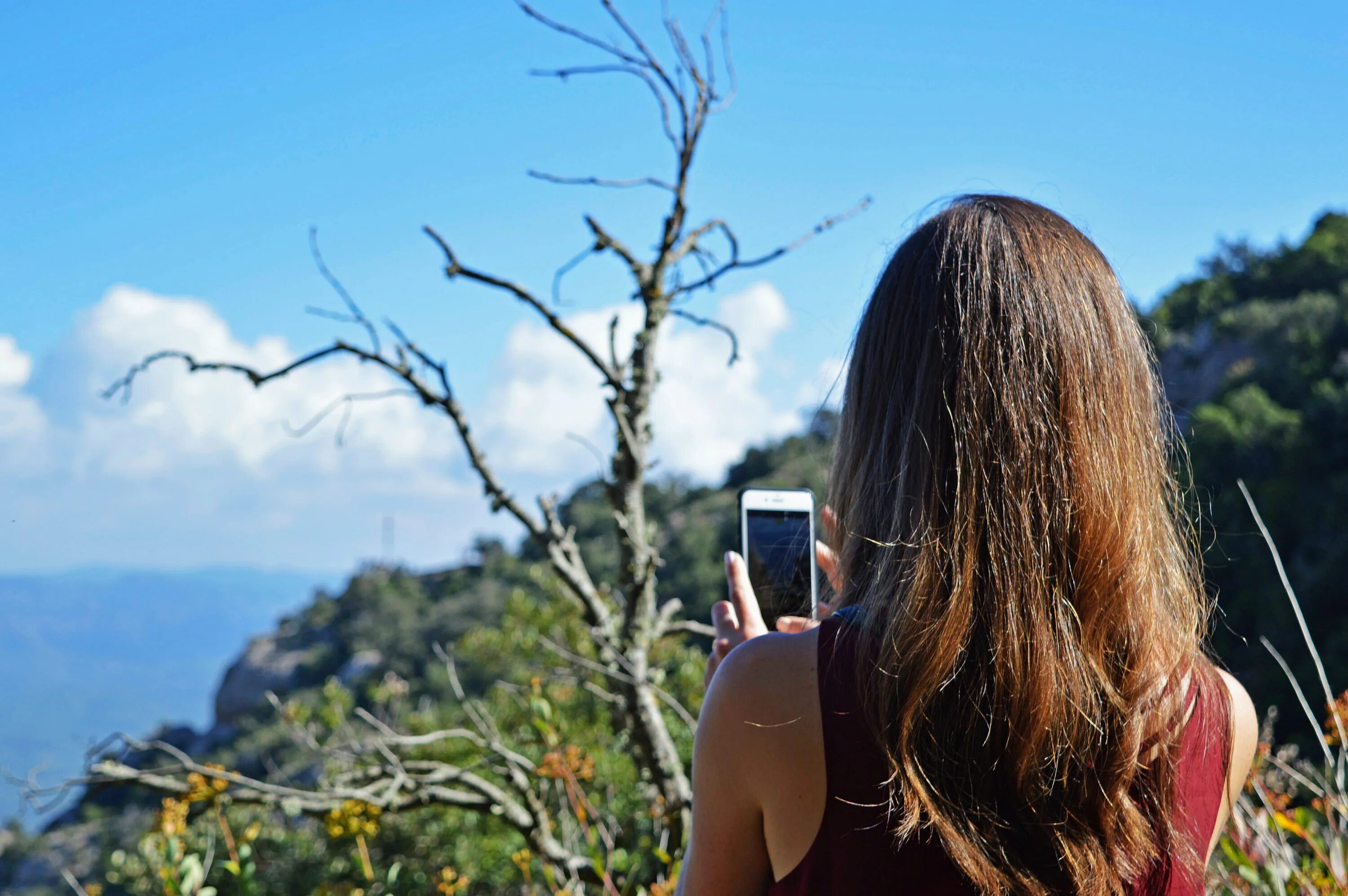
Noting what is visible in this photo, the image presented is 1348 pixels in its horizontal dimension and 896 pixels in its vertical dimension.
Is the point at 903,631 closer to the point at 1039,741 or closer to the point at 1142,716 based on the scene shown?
the point at 1039,741

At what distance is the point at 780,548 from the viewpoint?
59.2 inches

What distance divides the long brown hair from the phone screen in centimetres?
51

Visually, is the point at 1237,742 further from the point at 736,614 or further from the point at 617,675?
the point at 617,675

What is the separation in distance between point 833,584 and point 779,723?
0.21 m

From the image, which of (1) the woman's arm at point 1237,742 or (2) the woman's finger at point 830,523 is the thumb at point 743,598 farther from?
(1) the woman's arm at point 1237,742

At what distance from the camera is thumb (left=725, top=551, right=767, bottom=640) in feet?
3.81

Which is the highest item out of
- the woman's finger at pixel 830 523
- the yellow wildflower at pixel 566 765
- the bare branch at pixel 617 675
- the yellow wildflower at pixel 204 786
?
the woman's finger at pixel 830 523

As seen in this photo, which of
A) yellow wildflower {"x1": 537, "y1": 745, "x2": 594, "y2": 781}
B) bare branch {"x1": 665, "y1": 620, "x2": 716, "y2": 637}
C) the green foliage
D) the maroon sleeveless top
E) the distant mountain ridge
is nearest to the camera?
the maroon sleeveless top

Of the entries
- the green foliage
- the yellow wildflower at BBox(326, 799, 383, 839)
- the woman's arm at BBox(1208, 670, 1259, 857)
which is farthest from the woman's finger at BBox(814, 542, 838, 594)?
the green foliage

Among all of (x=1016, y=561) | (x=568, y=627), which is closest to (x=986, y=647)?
(x=1016, y=561)

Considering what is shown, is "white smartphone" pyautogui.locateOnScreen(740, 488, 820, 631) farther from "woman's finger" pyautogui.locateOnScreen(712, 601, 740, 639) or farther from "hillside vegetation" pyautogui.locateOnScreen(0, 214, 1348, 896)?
"woman's finger" pyautogui.locateOnScreen(712, 601, 740, 639)

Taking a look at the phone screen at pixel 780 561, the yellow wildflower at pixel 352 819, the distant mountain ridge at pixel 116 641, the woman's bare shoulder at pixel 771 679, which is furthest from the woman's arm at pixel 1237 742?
the distant mountain ridge at pixel 116 641

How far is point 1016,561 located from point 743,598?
417 mm

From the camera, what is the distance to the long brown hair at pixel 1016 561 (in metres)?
0.80
